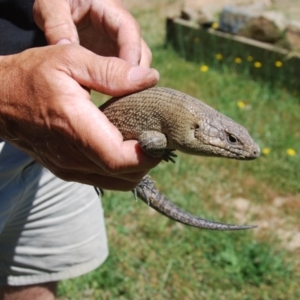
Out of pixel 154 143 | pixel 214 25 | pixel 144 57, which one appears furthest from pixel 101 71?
pixel 214 25

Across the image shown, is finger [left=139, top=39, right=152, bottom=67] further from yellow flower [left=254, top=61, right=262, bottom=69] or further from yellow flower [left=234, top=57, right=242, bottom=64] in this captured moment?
yellow flower [left=234, top=57, right=242, bottom=64]

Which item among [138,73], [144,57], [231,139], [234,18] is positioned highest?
[138,73]

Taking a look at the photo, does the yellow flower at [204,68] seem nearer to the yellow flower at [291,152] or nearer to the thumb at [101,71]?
the yellow flower at [291,152]

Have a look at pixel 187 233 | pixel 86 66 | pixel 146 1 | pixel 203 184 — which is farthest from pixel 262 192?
pixel 146 1

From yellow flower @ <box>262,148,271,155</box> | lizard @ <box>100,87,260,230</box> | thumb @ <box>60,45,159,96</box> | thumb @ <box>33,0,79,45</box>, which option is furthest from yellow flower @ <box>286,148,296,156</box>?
thumb @ <box>60,45,159,96</box>

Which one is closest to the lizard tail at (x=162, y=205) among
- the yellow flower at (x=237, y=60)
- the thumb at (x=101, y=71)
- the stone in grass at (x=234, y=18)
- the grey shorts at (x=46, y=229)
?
the grey shorts at (x=46, y=229)

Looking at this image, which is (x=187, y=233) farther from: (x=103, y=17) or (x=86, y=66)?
(x=86, y=66)

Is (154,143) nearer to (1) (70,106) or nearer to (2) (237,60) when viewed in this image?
(1) (70,106)
